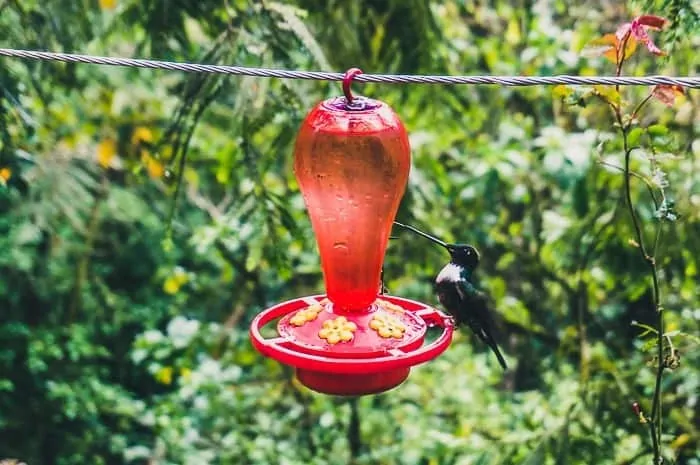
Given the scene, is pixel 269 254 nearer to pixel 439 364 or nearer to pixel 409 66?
pixel 409 66

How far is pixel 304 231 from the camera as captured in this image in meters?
3.62

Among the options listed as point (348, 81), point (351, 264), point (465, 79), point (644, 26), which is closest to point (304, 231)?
point (351, 264)

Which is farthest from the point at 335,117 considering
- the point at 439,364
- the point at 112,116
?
the point at 112,116

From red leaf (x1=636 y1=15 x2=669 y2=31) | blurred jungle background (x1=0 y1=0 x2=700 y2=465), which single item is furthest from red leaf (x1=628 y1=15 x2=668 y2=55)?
blurred jungle background (x1=0 y1=0 x2=700 y2=465)

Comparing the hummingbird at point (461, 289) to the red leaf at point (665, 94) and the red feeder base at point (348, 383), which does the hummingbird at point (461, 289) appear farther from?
the red leaf at point (665, 94)

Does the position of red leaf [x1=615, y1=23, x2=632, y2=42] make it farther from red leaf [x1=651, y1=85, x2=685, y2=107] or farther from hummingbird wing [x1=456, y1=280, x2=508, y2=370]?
hummingbird wing [x1=456, y1=280, x2=508, y2=370]

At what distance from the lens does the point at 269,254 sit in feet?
8.73

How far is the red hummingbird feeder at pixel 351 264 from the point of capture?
164 cm

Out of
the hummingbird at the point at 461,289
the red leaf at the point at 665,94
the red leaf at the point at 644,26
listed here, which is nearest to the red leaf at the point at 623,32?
the red leaf at the point at 644,26

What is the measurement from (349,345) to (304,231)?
6.42ft

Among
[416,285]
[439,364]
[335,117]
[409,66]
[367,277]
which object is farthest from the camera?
[416,285]

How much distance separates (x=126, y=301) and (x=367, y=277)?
3.73 meters

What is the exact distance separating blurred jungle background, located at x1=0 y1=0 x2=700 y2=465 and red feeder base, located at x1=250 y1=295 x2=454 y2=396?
540 millimetres

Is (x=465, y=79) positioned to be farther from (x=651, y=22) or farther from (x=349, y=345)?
(x=651, y=22)
